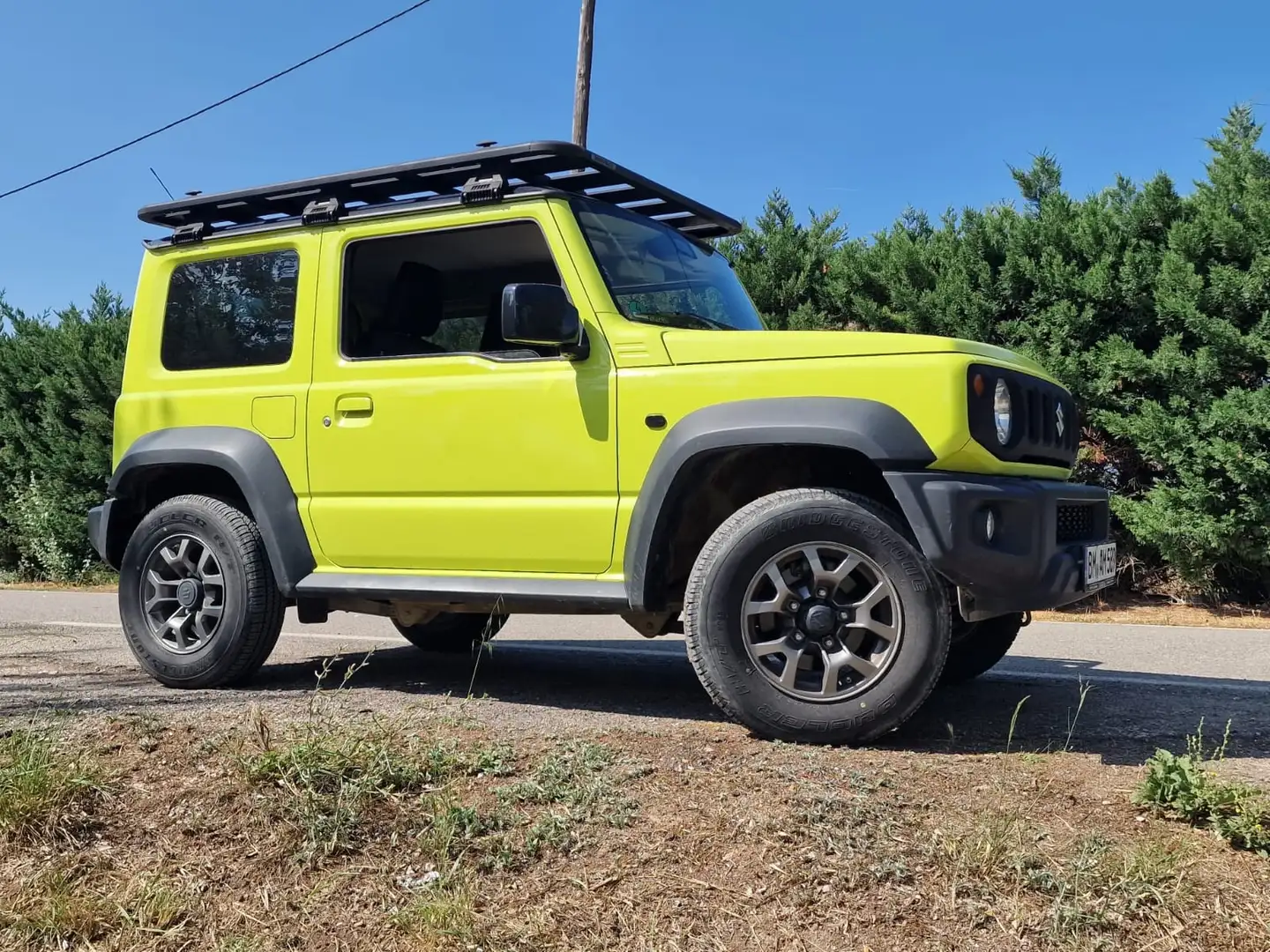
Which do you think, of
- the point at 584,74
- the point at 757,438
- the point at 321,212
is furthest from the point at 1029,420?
the point at 584,74

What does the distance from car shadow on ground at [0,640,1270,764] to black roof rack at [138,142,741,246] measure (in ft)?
7.06

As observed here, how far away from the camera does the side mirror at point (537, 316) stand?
12.7ft

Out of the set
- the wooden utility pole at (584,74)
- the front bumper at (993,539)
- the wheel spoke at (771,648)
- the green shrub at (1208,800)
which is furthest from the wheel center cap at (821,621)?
the wooden utility pole at (584,74)

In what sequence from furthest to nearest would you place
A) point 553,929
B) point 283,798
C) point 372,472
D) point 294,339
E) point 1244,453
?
point 1244,453, point 294,339, point 372,472, point 283,798, point 553,929

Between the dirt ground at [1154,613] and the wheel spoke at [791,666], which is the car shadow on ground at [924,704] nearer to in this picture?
the wheel spoke at [791,666]

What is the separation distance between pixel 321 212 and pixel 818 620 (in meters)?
2.88

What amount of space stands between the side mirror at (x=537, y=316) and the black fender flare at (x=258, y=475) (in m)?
1.43

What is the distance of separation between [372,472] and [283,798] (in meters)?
1.78

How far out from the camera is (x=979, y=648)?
4707 millimetres

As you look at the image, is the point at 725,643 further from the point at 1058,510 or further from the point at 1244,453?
the point at 1244,453

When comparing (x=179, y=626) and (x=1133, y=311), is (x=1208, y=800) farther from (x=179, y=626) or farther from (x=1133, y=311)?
(x=1133, y=311)

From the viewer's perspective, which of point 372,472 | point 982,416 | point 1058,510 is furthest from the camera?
point 372,472

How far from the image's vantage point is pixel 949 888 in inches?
97.4

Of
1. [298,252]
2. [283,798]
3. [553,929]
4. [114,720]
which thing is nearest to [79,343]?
[298,252]
